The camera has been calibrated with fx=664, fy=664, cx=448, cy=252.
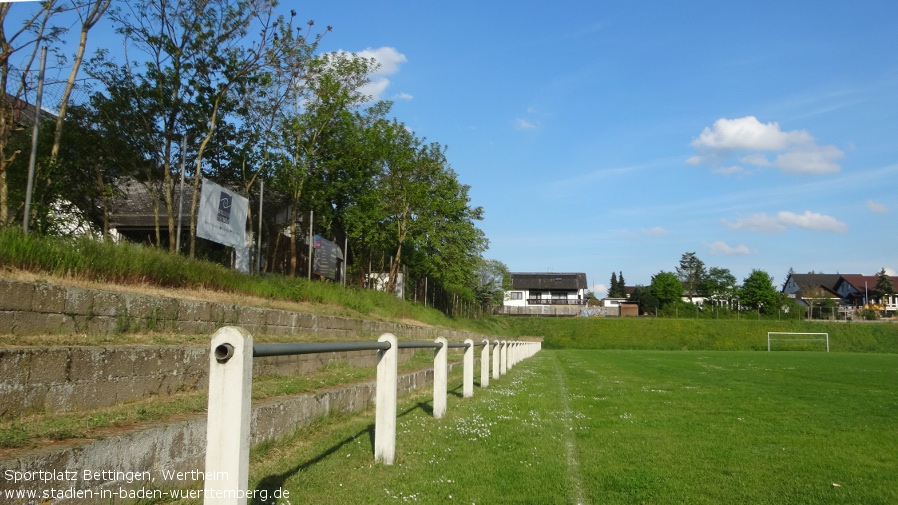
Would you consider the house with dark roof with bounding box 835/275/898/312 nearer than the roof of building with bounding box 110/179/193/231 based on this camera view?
No

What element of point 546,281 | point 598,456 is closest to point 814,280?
point 546,281

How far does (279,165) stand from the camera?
63.5 ft

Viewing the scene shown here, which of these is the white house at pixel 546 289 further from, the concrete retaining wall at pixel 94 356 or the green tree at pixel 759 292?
the concrete retaining wall at pixel 94 356

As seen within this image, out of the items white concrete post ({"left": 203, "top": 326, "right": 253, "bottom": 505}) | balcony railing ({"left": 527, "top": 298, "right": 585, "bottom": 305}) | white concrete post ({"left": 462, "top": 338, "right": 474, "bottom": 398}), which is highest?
balcony railing ({"left": 527, "top": 298, "right": 585, "bottom": 305})

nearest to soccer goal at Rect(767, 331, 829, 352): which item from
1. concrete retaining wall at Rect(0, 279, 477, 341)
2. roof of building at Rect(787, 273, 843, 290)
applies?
concrete retaining wall at Rect(0, 279, 477, 341)

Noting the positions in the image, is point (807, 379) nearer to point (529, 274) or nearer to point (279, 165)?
point (279, 165)

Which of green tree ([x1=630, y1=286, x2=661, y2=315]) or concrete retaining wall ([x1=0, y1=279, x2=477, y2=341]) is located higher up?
green tree ([x1=630, y1=286, x2=661, y2=315])

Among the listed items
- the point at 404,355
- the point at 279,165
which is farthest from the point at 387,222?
the point at 404,355

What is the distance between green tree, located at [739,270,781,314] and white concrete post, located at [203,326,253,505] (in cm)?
8517

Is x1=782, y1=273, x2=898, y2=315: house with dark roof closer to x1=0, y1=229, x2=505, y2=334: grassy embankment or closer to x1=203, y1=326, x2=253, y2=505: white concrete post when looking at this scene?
x1=0, y1=229, x2=505, y2=334: grassy embankment

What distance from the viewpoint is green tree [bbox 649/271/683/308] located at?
93.8 m

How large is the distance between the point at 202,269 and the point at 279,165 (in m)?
9.43

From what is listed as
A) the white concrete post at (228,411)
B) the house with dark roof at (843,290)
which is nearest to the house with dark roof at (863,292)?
the house with dark roof at (843,290)

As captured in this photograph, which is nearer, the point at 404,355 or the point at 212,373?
the point at 212,373
